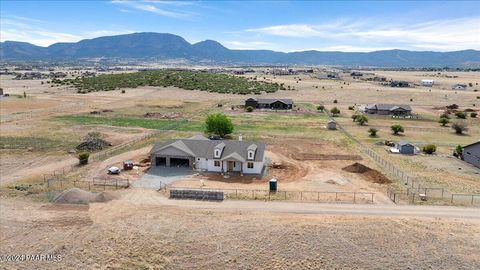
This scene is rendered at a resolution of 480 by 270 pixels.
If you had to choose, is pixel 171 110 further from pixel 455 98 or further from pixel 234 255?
pixel 455 98

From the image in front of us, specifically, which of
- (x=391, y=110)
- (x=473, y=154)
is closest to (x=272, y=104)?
(x=391, y=110)

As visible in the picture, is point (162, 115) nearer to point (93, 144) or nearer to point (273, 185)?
point (93, 144)

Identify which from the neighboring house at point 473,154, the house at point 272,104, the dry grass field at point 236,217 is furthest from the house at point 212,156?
the house at point 272,104

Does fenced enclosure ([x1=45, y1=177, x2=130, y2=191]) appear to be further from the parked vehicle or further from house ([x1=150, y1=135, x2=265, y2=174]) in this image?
house ([x1=150, y1=135, x2=265, y2=174])

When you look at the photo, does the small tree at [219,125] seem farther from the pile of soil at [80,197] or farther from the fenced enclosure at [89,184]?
the pile of soil at [80,197]

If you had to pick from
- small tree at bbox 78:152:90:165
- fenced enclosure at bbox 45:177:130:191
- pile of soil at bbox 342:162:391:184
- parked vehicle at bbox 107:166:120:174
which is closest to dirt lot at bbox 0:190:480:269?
fenced enclosure at bbox 45:177:130:191
